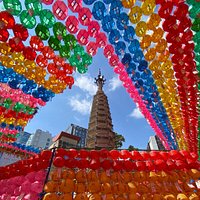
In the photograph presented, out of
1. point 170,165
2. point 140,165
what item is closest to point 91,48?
point 140,165

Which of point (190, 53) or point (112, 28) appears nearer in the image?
point (190, 53)

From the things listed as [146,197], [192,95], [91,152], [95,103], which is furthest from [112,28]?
[95,103]

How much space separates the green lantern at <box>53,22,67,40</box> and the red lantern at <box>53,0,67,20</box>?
0.53ft

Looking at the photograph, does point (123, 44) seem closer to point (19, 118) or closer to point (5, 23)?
point (5, 23)

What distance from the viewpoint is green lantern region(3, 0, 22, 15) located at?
3475 millimetres

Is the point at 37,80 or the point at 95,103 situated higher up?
the point at 95,103

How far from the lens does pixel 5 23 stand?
3713mm

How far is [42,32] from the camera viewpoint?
13.4 feet

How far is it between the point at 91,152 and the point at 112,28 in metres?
3.48

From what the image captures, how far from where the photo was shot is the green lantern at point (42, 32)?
399cm

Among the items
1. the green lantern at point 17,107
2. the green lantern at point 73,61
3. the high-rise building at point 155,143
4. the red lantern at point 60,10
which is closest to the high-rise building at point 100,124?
the high-rise building at point 155,143

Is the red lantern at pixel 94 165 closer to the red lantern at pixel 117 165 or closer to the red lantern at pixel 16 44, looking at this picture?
the red lantern at pixel 117 165

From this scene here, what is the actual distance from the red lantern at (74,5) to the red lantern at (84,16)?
81mm

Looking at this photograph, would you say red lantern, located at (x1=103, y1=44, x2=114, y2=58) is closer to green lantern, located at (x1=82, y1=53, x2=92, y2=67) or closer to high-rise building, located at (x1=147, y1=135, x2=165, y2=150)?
green lantern, located at (x1=82, y1=53, x2=92, y2=67)
